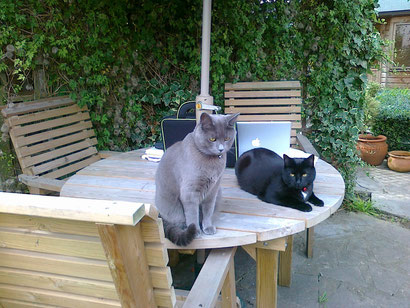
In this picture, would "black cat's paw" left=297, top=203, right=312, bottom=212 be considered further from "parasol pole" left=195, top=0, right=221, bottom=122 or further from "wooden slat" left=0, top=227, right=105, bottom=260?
"wooden slat" left=0, top=227, right=105, bottom=260

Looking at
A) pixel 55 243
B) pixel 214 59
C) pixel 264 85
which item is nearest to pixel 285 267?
pixel 264 85

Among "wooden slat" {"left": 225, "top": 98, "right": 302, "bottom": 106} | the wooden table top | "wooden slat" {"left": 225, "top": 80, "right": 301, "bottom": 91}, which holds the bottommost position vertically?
the wooden table top

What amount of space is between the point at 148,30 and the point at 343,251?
2.98 m

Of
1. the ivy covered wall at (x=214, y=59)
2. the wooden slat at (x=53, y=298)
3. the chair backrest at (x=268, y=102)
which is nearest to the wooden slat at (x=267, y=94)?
the chair backrest at (x=268, y=102)

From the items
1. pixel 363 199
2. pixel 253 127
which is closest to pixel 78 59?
pixel 253 127

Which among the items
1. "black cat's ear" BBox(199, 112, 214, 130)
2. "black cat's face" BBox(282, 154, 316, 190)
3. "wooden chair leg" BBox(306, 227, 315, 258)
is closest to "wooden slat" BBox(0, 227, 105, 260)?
"black cat's ear" BBox(199, 112, 214, 130)

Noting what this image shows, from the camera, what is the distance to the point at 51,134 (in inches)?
112

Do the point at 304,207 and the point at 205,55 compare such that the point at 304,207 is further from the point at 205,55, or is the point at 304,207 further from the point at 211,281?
the point at 205,55

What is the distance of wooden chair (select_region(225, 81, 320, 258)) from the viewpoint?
10.8 ft

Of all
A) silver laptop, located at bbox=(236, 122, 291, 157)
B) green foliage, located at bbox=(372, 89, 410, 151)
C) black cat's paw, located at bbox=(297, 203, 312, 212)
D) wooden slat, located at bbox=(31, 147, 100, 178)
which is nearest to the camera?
black cat's paw, located at bbox=(297, 203, 312, 212)

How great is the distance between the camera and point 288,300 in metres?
2.30

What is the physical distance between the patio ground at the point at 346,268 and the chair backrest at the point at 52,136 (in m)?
1.38

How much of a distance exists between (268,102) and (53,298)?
279cm

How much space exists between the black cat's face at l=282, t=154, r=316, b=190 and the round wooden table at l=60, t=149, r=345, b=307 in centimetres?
13
